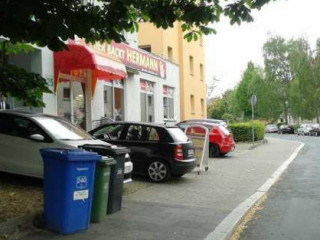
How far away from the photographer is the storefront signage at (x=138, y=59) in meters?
20.2

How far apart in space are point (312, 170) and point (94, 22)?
11.7 meters

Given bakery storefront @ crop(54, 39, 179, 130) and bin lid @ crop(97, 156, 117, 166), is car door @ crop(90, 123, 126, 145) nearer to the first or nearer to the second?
bakery storefront @ crop(54, 39, 179, 130)

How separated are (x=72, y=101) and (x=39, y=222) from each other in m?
11.0

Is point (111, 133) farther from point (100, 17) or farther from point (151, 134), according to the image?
point (100, 17)

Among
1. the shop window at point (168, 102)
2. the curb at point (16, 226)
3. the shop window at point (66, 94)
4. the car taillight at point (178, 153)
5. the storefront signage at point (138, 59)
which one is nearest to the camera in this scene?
the curb at point (16, 226)

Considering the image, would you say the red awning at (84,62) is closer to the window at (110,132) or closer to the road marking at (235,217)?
the window at (110,132)

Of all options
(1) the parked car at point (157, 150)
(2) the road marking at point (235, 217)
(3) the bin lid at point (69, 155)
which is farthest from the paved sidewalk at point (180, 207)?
(3) the bin lid at point (69, 155)

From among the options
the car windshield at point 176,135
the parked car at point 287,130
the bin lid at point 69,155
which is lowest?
the bin lid at point 69,155

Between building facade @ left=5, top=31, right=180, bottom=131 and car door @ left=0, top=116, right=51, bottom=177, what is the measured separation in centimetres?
93

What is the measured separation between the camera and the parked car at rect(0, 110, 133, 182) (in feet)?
33.3

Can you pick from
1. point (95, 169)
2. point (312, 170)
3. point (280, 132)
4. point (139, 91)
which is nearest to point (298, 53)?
point (280, 132)

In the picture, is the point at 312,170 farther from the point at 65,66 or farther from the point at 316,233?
the point at 316,233

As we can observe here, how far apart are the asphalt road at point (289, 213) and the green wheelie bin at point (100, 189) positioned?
7.00 ft

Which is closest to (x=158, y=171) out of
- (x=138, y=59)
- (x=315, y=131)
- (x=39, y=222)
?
(x=39, y=222)
